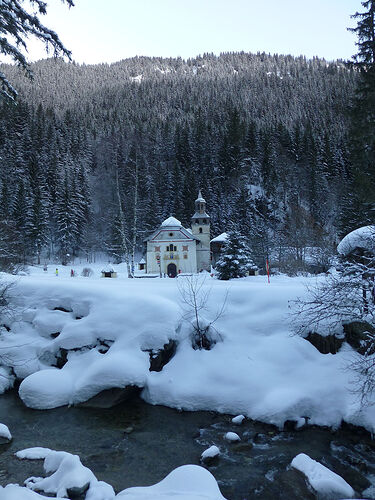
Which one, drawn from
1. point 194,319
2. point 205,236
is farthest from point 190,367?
point 205,236

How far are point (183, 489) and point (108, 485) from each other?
1.70 metres

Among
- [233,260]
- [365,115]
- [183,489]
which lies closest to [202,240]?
[233,260]

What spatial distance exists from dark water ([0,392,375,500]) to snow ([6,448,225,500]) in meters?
0.59

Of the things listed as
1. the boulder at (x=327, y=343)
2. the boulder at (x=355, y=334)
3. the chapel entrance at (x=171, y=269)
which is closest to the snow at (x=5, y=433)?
the boulder at (x=327, y=343)

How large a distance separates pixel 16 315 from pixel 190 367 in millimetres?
8629

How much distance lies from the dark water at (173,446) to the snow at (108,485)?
1.93 feet

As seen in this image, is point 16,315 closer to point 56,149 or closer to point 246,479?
point 246,479

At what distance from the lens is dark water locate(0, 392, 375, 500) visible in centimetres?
698

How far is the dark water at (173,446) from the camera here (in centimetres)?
698

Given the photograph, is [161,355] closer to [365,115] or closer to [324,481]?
[324,481]

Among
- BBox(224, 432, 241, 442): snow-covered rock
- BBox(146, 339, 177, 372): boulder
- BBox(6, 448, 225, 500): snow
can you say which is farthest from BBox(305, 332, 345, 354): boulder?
BBox(6, 448, 225, 500): snow

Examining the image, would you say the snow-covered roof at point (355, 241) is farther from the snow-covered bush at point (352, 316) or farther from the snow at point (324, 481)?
the snow at point (324, 481)

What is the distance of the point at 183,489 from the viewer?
18.3ft

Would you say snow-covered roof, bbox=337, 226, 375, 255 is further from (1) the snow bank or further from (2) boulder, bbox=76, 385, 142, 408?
(2) boulder, bbox=76, 385, 142, 408
